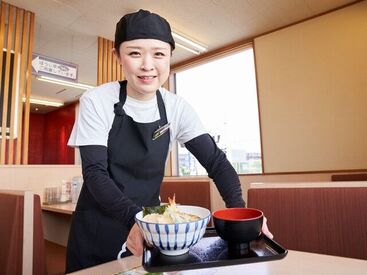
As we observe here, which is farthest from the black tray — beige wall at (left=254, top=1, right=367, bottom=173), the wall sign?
the wall sign

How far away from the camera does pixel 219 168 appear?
1076mm

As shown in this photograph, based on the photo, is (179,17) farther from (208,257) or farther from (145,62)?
(208,257)

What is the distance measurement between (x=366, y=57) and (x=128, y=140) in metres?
3.32

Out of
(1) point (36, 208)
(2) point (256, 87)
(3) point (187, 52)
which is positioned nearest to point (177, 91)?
(3) point (187, 52)

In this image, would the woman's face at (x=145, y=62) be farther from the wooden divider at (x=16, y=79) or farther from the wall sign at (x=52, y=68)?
the wall sign at (x=52, y=68)

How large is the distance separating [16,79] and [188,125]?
2.93 meters

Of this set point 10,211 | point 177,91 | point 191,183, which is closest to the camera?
point 10,211

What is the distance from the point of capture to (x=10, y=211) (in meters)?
1.29

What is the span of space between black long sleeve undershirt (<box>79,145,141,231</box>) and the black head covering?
14.3 inches

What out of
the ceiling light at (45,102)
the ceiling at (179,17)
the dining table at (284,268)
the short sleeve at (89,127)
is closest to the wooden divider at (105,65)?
the ceiling at (179,17)

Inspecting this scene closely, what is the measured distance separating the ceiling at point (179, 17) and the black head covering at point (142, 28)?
8.57ft

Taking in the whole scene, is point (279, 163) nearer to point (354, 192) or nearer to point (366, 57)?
point (366, 57)

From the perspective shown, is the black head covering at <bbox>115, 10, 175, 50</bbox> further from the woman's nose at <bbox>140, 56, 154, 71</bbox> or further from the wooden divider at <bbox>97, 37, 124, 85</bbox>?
the wooden divider at <bbox>97, 37, 124, 85</bbox>

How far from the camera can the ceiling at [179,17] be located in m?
3.32
